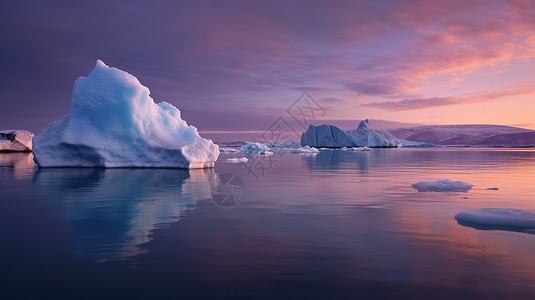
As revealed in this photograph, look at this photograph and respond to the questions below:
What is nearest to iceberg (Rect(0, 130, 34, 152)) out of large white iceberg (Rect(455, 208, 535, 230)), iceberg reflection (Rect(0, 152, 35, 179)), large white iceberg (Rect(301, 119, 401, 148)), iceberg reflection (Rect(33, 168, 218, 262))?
iceberg reflection (Rect(0, 152, 35, 179))

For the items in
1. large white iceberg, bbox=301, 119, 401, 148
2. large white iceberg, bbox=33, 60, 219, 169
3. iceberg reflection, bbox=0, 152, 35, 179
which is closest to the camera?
iceberg reflection, bbox=0, 152, 35, 179

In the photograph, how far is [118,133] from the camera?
1906cm

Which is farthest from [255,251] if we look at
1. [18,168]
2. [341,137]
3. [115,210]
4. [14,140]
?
[341,137]

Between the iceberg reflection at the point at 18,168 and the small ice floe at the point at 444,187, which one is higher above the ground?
the iceberg reflection at the point at 18,168

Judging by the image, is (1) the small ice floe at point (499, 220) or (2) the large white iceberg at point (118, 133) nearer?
(1) the small ice floe at point (499, 220)

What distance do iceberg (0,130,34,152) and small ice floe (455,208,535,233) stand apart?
68.9m

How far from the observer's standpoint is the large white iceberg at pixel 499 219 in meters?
6.35

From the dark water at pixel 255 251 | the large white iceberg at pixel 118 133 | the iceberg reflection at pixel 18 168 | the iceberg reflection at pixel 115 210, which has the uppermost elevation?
the large white iceberg at pixel 118 133

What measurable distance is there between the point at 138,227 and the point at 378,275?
419cm

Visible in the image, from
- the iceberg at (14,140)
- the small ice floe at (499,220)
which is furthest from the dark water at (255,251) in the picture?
the iceberg at (14,140)

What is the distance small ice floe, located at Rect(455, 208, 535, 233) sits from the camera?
6297 mm

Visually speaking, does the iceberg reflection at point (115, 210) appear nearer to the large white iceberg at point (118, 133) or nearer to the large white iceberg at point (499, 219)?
the large white iceberg at point (499, 219)

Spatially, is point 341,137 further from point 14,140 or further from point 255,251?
point 255,251

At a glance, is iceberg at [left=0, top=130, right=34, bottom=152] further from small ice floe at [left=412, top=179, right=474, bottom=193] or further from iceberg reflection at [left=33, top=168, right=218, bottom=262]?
small ice floe at [left=412, top=179, right=474, bottom=193]
